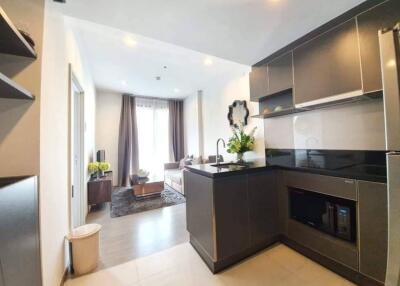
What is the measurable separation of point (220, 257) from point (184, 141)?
4883mm

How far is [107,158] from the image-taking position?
Answer: 18.0ft

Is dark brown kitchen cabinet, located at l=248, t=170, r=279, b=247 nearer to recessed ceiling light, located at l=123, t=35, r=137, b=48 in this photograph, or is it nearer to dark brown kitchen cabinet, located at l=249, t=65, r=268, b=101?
dark brown kitchen cabinet, located at l=249, t=65, r=268, b=101

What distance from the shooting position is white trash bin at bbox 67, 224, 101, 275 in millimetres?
1762

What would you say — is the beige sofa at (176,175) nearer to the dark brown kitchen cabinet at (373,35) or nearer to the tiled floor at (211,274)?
the tiled floor at (211,274)

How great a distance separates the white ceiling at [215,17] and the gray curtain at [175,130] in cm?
412

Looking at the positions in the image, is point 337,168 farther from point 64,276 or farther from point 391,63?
point 64,276

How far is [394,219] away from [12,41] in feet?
7.08

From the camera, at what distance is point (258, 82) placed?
2.68m

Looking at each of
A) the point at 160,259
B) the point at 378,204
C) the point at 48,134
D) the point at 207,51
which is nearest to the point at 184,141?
the point at 207,51

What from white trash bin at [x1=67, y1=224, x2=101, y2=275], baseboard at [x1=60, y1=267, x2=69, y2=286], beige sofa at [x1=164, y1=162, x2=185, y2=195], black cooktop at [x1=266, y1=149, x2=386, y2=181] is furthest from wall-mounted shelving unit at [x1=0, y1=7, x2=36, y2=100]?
beige sofa at [x1=164, y1=162, x2=185, y2=195]

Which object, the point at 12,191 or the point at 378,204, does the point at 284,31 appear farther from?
the point at 12,191

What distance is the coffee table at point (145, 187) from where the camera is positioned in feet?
13.3

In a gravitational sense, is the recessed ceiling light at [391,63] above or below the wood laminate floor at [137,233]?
above

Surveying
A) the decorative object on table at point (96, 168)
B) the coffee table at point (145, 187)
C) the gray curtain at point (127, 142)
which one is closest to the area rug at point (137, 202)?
the coffee table at point (145, 187)
